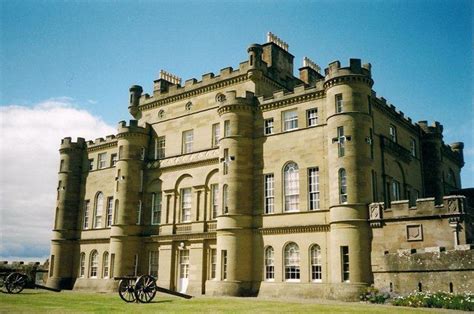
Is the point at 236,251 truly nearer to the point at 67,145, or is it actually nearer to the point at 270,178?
the point at 270,178

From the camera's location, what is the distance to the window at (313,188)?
31.9 metres

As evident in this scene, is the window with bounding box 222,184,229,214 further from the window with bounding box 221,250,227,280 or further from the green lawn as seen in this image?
the green lawn

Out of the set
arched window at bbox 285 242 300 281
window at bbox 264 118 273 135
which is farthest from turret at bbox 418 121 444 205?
arched window at bbox 285 242 300 281

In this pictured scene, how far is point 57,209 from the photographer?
159ft

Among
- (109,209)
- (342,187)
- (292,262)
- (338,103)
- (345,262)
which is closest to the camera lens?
(345,262)

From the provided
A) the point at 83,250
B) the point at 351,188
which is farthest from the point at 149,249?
the point at 351,188

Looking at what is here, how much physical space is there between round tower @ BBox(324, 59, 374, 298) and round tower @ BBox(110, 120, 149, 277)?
1799 cm

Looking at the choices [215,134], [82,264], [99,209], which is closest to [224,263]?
[215,134]

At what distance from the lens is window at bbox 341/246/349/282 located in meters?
28.7

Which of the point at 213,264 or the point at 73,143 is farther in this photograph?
the point at 73,143

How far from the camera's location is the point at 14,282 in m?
32.7

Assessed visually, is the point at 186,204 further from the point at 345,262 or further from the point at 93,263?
the point at 345,262

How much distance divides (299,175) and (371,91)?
7.35 metres

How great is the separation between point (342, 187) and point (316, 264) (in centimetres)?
524
